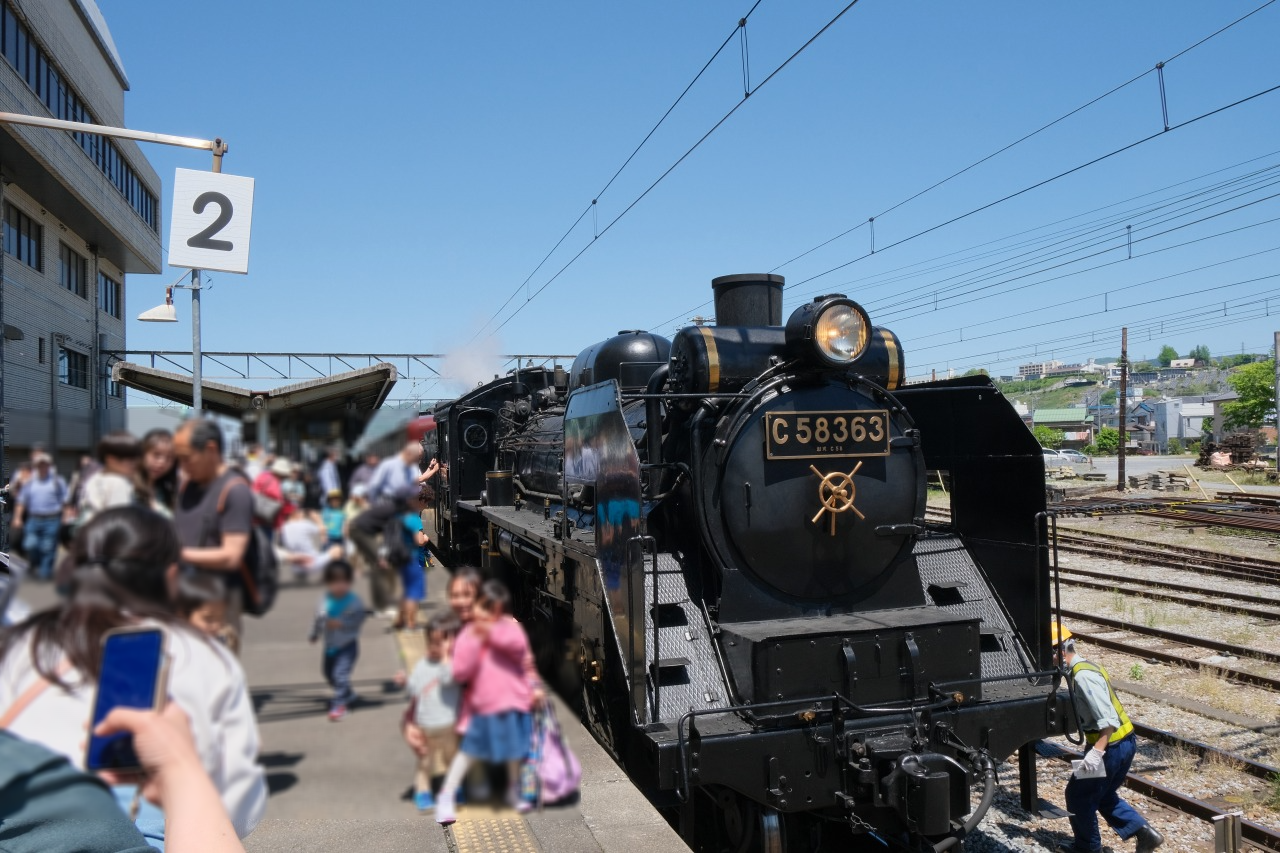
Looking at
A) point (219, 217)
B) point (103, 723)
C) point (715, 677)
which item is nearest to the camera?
point (103, 723)

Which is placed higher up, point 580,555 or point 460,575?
point 460,575

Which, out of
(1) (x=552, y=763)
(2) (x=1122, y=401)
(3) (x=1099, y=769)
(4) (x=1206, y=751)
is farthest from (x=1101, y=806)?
(2) (x=1122, y=401)

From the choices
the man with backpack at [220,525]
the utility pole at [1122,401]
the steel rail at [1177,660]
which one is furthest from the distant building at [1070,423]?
the man with backpack at [220,525]

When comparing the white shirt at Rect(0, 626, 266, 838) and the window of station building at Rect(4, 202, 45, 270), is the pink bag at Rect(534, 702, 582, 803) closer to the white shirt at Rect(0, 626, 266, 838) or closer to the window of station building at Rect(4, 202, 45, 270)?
the white shirt at Rect(0, 626, 266, 838)

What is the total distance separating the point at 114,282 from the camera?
2420 mm

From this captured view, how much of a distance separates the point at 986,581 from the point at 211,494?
629cm

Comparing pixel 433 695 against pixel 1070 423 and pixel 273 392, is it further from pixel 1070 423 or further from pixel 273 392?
pixel 1070 423

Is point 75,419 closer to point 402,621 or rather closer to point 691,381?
point 402,621

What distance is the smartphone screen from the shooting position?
93 cm

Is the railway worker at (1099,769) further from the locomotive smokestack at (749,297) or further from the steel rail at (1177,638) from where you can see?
the steel rail at (1177,638)

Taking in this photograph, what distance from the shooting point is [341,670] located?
43.2 inches

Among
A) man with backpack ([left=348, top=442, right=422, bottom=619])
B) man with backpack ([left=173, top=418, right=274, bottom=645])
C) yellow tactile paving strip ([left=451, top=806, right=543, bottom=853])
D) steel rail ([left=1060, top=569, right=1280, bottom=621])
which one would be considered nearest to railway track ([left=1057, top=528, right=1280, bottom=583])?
steel rail ([left=1060, top=569, right=1280, bottom=621])

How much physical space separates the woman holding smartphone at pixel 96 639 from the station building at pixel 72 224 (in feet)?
1.67

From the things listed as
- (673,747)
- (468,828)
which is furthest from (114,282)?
(673,747)
